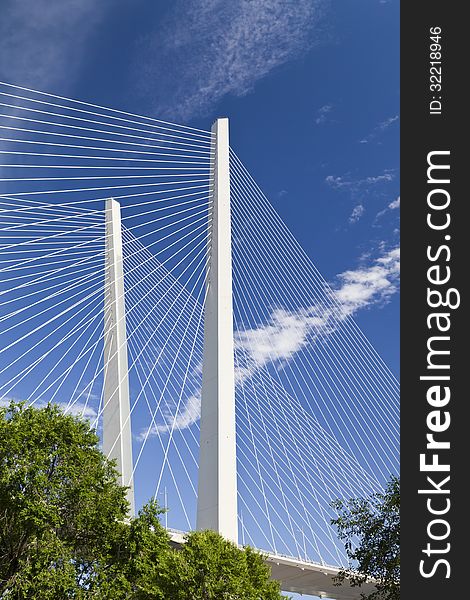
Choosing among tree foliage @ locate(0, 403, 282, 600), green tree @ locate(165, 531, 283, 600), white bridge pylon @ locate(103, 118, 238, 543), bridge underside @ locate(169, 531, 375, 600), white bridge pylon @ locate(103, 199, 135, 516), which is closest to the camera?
green tree @ locate(165, 531, 283, 600)

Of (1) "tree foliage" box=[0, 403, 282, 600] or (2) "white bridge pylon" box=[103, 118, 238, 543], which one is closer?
(1) "tree foliage" box=[0, 403, 282, 600]

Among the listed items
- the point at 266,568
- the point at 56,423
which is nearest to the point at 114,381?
the point at 56,423

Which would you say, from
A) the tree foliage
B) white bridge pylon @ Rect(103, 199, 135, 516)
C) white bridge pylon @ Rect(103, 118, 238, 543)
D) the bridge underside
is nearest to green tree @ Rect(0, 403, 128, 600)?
the tree foliage

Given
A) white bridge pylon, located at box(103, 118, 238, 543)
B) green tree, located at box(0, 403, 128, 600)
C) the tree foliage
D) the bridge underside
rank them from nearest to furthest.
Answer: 1. the tree foliage
2. green tree, located at box(0, 403, 128, 600)
3. white bridge pylon, located at box(103, 118, 238, 543)
4. the bridge underside

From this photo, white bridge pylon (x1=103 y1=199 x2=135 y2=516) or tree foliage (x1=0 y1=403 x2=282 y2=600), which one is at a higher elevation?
white bridge pylon (x1=103 y1=199 x2=135 y2=516)

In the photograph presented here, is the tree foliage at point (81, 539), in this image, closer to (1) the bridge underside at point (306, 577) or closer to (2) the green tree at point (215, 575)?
(2) the green tree at point (215, 575)

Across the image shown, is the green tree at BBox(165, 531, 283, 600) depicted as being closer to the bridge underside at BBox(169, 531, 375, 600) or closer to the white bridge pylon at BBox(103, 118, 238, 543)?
the white bridge pylon at BBox(103, 118, 238, 543)
